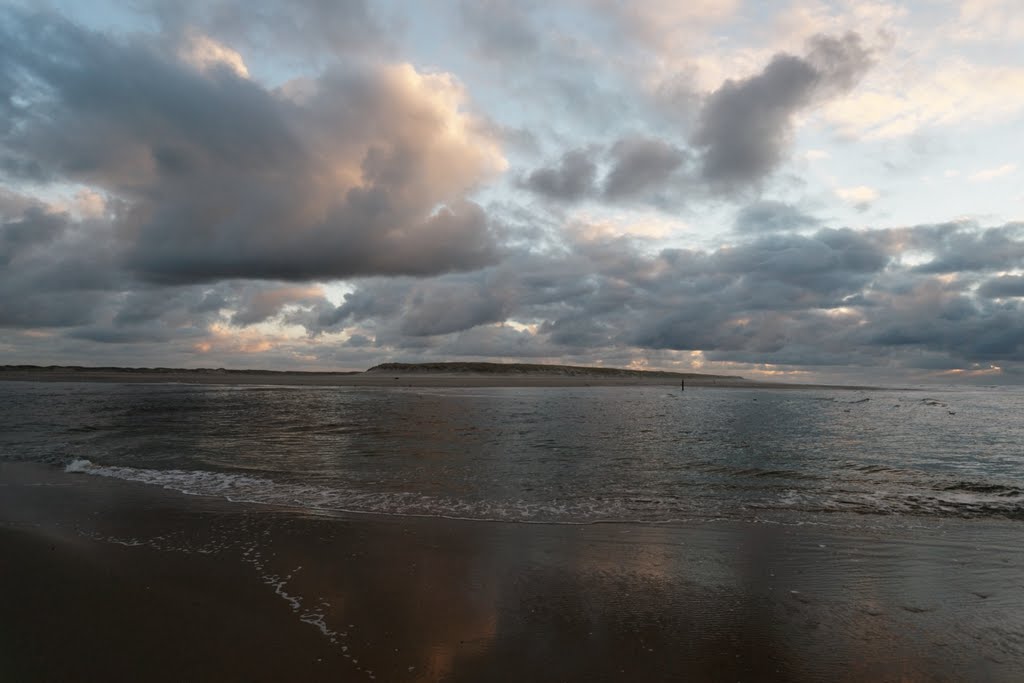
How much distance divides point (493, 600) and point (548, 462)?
1088cm

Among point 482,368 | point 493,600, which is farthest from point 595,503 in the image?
point 482,368

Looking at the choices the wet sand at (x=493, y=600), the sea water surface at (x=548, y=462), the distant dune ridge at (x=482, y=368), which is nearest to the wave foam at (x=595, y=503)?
the sea water surface at (x=548, y=462)

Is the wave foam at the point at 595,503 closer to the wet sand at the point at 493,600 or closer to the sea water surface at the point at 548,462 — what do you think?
the sea water surface at the point at 548,462

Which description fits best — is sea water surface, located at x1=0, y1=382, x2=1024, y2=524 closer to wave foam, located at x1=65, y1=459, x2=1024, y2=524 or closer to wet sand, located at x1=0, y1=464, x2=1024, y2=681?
wave foam, located at x1=65, y1=459, x2=1024, y2=524

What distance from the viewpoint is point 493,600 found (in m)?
6.98

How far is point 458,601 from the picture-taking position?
693 cm

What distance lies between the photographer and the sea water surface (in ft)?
41.0

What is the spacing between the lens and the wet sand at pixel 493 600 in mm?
5484

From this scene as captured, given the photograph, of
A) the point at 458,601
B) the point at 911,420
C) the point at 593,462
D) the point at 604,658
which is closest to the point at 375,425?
the point at 593,462

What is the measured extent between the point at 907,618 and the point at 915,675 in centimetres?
152

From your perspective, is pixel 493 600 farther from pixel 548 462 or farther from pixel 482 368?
pixel 482 368

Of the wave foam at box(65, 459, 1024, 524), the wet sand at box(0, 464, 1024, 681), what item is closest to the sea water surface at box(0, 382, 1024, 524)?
the wave foam at box(65, 459, 1024, 524)

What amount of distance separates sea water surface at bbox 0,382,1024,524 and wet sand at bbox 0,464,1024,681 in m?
1.59

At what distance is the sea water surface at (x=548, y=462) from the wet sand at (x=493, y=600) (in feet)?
5.22
